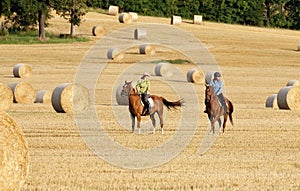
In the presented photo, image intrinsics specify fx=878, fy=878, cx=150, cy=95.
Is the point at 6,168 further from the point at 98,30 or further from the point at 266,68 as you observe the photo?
the point at 98,30

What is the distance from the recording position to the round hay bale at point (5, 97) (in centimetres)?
2570

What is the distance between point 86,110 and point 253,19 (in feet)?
186

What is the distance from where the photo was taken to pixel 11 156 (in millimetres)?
11805

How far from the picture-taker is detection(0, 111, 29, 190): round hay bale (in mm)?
11545

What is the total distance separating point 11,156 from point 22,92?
16370mm

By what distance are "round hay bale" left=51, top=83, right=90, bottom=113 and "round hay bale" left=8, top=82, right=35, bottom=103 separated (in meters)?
3.16

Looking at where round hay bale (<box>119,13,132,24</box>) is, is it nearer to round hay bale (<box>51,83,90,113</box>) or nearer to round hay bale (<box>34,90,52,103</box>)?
round hay bale (<box>34,90,52,103</box>)

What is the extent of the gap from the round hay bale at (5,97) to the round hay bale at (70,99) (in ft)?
5.56

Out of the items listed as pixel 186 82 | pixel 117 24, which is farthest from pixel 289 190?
pixel 117 24

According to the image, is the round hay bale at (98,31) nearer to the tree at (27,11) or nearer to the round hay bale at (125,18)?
the tree at (27,11)

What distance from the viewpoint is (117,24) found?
222ft

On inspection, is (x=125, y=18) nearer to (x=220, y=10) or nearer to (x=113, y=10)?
(x=113, y=10)

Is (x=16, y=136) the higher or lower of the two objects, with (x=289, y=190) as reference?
higher

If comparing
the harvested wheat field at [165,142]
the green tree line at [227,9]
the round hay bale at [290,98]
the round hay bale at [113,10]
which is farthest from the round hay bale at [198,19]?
the round hay bale at [290,98]
